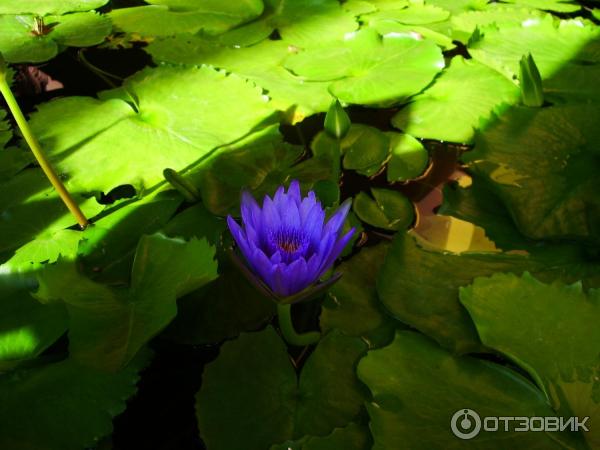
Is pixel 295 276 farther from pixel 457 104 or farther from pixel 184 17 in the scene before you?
pixel 184 17

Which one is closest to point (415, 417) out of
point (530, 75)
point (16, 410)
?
point (16, 410)

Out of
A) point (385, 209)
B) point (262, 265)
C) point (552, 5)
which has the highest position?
point (262, 265)

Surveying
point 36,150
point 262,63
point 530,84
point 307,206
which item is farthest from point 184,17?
point 307,206

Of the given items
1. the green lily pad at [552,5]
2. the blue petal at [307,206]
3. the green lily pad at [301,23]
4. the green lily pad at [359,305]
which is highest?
the blue petal at [307,206]

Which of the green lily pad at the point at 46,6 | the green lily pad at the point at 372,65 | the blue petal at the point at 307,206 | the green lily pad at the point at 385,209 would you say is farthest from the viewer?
the green lily pad at the point at 46,6

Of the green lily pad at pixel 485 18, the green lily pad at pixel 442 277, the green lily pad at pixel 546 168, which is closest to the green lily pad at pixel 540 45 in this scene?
the green lily pad at pixel 485 18

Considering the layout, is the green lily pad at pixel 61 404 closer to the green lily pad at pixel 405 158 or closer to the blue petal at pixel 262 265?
the blue petal at pixel 262 265

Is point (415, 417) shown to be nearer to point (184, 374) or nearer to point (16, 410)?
point (184, 374)
